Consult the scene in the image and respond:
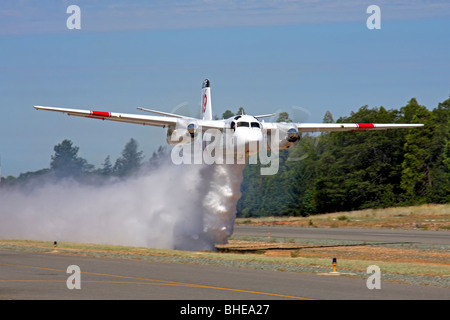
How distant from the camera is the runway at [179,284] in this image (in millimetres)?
16016

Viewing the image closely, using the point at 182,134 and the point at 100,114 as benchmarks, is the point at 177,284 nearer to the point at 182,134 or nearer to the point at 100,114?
the point at 100,114

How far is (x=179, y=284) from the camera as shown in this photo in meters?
18.3

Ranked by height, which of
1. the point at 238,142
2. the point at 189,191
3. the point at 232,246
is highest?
the point at 238,142

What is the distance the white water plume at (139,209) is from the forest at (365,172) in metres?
24.0

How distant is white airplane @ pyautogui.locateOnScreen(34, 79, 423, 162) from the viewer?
3102 centimetres

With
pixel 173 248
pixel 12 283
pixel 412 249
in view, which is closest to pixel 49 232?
pixel 173 248

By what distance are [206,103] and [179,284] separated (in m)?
22.7

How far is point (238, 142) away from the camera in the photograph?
3089 centimetres

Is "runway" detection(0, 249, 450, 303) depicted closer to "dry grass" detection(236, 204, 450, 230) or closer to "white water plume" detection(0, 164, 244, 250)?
"white water plume" detection(0, 164, 244, 250)

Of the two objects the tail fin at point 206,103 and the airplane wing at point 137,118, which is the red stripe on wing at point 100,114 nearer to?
the airplane wing at point 137,118

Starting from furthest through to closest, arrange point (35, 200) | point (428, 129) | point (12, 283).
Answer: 1. point (428, 129)
2. point (35, 200)
3. point (12, 283)

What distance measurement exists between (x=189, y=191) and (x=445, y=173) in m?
49.0

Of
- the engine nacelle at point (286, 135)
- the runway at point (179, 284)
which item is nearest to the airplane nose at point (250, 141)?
the engine nacelle at point (286, 135)
